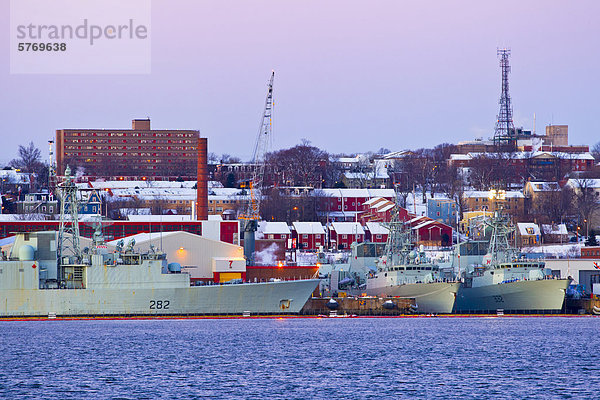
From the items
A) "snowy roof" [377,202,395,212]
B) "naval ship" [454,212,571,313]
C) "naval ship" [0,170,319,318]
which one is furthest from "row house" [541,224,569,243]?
"naval ship" [0,170,319,318]

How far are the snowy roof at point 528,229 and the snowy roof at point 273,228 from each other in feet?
95.5

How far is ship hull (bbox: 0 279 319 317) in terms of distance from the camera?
274 feet

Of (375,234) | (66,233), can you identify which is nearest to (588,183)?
(375,234)

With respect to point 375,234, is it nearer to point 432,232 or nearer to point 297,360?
point 432,232

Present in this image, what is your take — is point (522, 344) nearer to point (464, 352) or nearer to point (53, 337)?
point (464, 352)

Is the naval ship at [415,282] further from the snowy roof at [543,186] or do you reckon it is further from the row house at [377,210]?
the snowy roof at [543,186]

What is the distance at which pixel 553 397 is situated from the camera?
49000mm

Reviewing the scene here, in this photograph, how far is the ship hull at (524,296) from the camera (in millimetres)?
90000

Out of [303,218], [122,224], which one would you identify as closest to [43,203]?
[303,218]

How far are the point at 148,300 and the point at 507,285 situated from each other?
26.6 metres

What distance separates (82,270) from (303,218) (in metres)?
89.7

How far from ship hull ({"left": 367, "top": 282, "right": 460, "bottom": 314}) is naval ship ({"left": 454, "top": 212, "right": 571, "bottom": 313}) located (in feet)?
8.13

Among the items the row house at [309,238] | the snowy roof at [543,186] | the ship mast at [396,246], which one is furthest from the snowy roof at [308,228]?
the ship mast at [396,246]

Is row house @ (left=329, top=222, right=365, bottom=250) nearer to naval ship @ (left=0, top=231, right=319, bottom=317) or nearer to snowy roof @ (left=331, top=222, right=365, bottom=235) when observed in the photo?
snowy roof @ (left=331, top=222, right=365, bottom=235)
